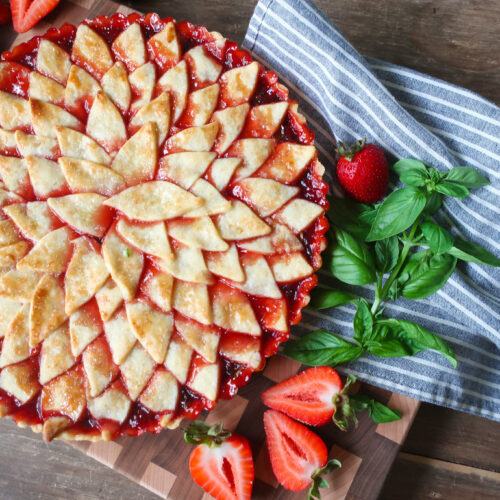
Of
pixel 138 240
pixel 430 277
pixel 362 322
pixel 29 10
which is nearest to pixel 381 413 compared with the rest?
pixel 362 322

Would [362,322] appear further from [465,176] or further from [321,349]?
[465,176]

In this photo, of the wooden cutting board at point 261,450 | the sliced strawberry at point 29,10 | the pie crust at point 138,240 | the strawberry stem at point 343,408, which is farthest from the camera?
the sliced strawberry at point 29,10

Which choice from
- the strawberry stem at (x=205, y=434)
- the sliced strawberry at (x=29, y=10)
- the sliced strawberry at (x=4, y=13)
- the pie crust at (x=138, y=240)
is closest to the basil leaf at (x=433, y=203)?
the pie crust at (x=138, y=240)

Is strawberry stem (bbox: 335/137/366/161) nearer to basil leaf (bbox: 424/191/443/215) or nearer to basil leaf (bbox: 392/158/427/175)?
basil leaf (bbox: 392/158/427/175)

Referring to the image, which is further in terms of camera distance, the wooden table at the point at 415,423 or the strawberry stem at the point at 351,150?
the wooden table at the point at 415,423

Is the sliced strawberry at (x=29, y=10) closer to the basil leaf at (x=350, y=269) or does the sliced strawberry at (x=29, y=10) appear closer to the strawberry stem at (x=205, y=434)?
the basil leaf at (x=350, y=269)

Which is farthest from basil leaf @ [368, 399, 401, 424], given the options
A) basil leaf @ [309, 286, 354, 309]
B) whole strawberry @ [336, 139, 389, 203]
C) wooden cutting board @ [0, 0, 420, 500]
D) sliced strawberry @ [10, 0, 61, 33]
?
sliced strawberry @ [10, 0, 61, 33]
